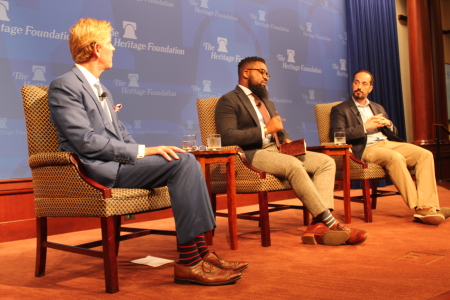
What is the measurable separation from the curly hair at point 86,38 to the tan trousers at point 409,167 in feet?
7.77

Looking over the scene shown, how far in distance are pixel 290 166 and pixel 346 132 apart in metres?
1.18

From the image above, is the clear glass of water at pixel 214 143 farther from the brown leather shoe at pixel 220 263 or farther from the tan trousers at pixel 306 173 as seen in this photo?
the brown leather shoe at pixel 220 263

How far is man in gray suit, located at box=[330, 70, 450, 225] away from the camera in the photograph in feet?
12.0

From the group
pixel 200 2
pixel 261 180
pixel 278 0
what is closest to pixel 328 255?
pixel 261 180

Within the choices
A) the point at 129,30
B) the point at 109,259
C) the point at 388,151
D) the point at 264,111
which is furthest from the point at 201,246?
the point at 129,30

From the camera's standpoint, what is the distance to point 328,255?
2646mm

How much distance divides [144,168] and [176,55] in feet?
8.81

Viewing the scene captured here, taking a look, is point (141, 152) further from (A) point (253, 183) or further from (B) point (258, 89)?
(B) point (258, 89)

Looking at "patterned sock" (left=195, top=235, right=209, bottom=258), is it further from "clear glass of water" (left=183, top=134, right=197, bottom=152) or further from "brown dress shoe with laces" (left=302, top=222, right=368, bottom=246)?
"brown dress shoe with laces" (left=302, top=222, right=368, bottom=246)

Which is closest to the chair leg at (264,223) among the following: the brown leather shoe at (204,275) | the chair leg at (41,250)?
the brown leather shoe at (204,275)

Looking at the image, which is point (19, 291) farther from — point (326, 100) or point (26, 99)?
point (326, 100)

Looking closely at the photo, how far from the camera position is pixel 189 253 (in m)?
2.15

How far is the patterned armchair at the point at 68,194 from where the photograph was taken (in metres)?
2.14

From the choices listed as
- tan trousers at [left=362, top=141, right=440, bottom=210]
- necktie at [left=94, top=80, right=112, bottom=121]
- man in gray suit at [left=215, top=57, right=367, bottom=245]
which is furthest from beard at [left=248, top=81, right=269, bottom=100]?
necktie at [left=94, top=80, right=112, bottom=121]
